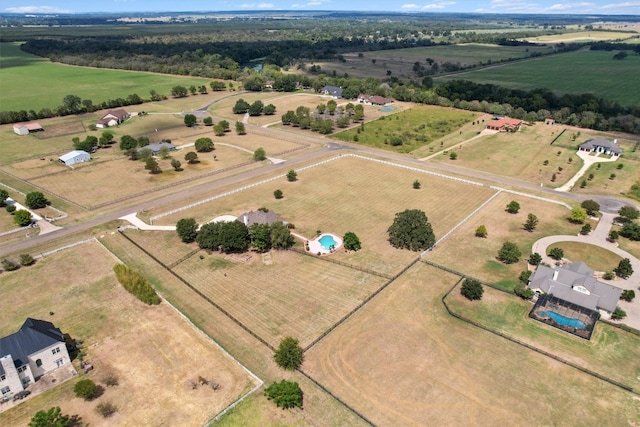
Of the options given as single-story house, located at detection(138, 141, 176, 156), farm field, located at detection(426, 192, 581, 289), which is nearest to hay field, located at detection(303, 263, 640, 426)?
farm field, located at detection(426, 192, 581, 289)

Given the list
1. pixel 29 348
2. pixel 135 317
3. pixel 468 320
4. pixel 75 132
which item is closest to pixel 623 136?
pixel 468 320

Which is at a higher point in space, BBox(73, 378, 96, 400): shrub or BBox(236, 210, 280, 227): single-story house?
BBox(236, 210, 280, 227): single-story house

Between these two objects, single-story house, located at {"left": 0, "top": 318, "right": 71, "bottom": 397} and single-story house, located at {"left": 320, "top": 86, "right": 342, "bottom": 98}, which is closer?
single-story house, located at {"left": 0, "top": 318, "right": 71, "bottom": 397}

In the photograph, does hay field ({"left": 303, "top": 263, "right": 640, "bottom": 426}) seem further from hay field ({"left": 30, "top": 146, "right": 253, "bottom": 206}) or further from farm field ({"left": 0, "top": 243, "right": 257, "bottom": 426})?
hay field ({"left": 30, "top": 146, "right": 253, "bottom": 206})

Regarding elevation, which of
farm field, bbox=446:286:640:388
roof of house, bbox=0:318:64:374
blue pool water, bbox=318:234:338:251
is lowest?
farm field, bbox=446:286:640:388

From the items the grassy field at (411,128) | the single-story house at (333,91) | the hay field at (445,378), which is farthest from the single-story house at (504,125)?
the hay field at (445,378)

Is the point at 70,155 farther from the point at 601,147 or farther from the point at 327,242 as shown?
the point at 601,147

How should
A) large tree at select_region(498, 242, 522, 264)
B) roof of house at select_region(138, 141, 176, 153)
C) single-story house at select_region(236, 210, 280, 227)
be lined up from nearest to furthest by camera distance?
large tree at select_region(498, 242, 522, 264) < single-story house at select_region(236, 210, 280, 227) < roof of house at select_region(138, 141, 176, 153)

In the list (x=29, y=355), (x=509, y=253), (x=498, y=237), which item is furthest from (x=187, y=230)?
(x=498, y=237)

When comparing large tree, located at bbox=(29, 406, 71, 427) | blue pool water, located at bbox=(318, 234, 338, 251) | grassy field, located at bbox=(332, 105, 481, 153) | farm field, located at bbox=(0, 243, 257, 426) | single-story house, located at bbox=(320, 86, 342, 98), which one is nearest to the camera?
large tree, located at bbox=(29, 406, 71, 427)

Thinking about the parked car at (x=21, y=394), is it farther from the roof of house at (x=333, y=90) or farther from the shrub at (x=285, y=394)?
the roof of house at (x=333, y=90)
